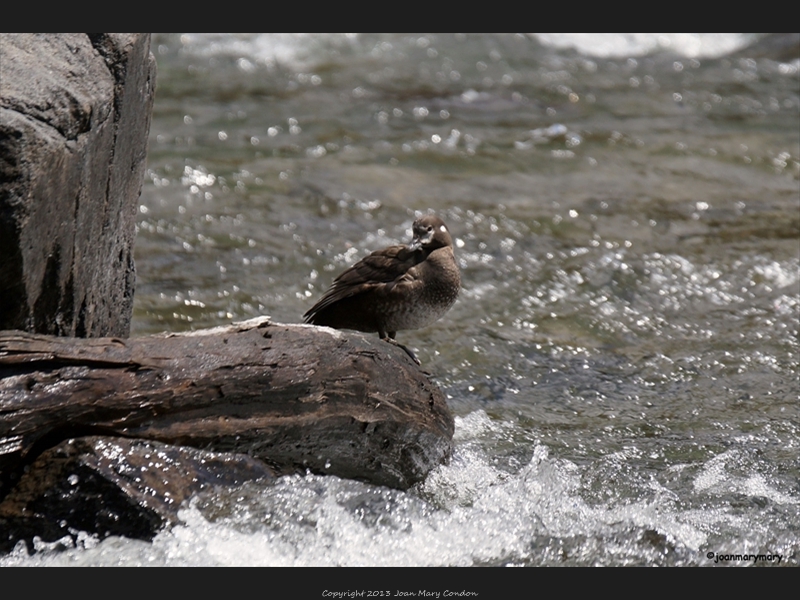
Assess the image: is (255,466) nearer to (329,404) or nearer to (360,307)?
(329,404)

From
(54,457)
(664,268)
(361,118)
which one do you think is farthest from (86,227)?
(361,118)

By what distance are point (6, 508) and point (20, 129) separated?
119 centimetres

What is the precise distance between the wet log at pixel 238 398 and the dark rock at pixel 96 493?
0.05 m

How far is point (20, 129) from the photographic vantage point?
123 inches

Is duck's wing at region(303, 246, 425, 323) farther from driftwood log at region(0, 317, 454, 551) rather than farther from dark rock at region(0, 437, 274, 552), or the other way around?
dark rock at region(0, 437, 274, 552)

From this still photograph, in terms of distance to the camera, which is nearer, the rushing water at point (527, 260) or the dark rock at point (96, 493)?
the dark rock at point (96, 493)

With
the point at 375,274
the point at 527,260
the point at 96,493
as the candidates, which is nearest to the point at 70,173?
the point at 96,493

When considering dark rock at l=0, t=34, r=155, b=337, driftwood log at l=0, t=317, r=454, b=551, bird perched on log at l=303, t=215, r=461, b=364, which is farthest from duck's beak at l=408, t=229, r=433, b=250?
dark rock at l=0, t=34, r=155, b=337

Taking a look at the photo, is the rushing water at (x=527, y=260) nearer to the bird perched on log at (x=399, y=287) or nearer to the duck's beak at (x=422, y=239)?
the bird perched on log at (x=399, y=287)

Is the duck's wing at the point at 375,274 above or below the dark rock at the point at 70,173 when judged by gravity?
below

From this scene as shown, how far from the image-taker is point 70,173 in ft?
11.4

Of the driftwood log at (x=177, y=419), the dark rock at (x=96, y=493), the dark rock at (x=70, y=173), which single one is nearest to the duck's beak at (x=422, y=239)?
the driftwood log at (x=177, y=419)

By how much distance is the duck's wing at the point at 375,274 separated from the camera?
4742mm

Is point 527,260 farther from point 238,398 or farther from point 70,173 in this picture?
point 70,173
